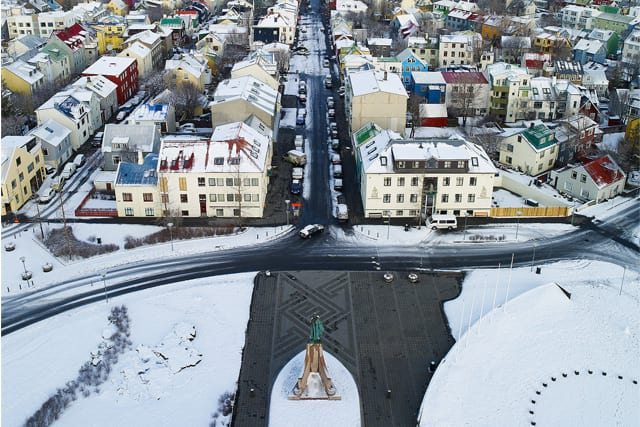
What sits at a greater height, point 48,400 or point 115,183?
point 115,183

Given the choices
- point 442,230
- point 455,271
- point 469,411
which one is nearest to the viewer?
point 469,411

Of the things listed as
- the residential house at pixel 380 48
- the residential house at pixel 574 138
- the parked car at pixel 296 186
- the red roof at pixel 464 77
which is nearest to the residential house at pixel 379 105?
the parked car at pixel 296 186

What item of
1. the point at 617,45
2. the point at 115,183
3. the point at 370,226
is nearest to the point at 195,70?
the point at 115,183

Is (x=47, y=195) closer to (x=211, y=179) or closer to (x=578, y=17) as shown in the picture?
(x=211, y=179)

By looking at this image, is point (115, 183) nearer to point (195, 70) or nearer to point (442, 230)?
point (442, 230)

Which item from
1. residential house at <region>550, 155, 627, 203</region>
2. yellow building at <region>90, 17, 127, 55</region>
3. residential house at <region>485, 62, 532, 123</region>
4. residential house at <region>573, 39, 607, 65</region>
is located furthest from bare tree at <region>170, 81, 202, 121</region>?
residential house at <region>573, 39, 607, 65</region>

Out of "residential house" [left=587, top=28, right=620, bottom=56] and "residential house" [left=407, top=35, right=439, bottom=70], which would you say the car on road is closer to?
"residential house" [left=407, top=35, right=439, bottom=70]
